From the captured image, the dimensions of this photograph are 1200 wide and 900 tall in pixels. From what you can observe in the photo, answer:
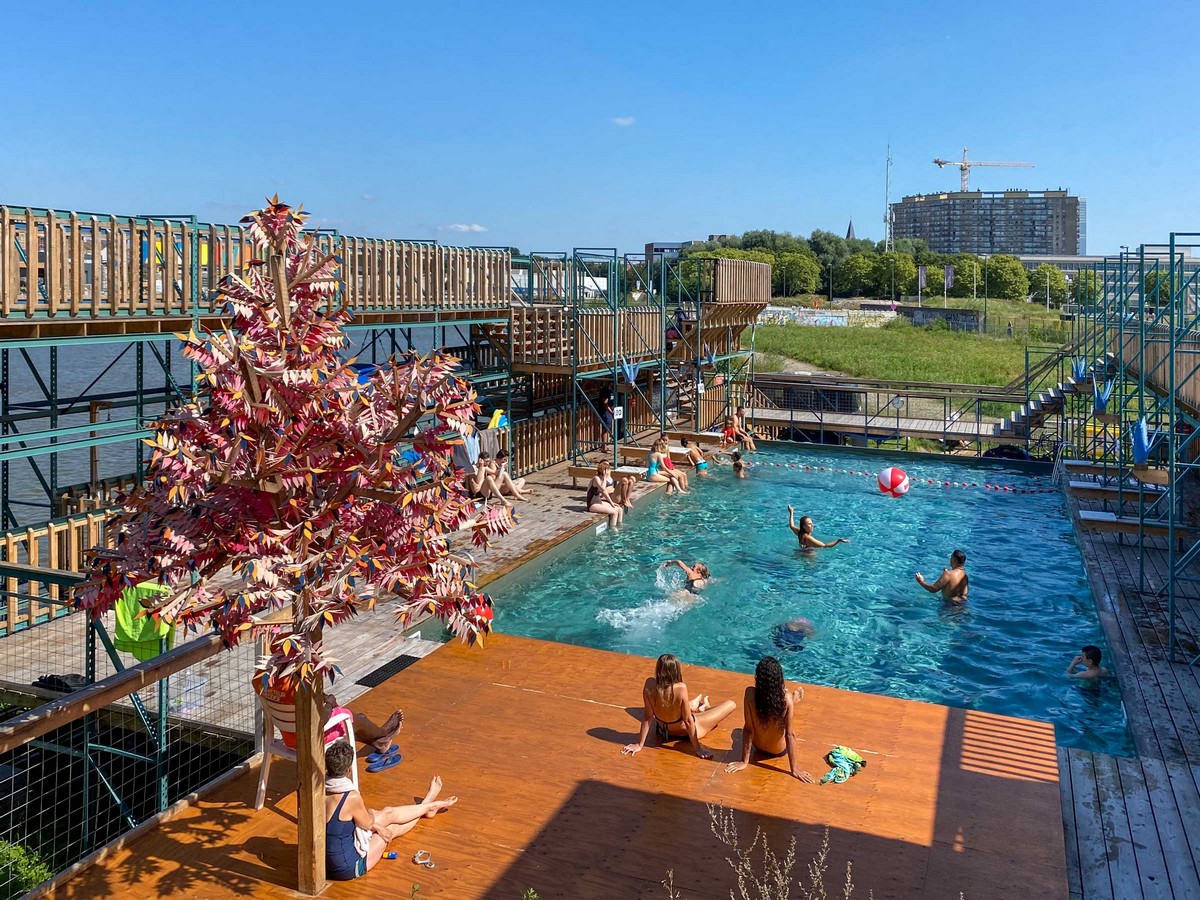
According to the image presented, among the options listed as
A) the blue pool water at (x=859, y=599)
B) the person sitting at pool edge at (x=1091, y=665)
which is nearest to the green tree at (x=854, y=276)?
the blue pool water at (x=859, y=599)

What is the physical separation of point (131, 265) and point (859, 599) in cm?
1096

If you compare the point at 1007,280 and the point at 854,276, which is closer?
the point at 1007,280

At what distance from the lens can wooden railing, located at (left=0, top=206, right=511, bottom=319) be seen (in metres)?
11.2

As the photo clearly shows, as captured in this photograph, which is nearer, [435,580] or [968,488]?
[435,580]

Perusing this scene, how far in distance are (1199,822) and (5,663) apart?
10.9 meters

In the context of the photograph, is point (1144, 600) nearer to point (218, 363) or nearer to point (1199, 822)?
point (1199, 822)

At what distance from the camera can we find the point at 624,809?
7.41m

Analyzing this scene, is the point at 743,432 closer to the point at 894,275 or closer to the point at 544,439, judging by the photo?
the point at 544,439

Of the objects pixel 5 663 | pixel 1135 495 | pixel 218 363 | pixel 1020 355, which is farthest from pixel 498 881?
pixel 1020 355

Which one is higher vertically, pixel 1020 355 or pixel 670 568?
pixel 1020 355

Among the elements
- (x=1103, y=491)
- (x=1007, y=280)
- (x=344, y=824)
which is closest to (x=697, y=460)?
(x=1103, y=491)

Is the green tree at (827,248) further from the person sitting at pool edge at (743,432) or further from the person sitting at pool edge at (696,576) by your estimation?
the person sitting at pool edge at (696,576)

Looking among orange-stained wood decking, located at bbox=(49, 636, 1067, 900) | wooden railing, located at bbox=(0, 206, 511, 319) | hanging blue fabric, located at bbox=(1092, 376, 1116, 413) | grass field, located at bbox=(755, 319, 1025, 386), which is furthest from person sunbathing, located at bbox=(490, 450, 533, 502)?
grass field, located at bbox=(755, 319, 1025, 386)

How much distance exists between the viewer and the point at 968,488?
2427 centimetres
